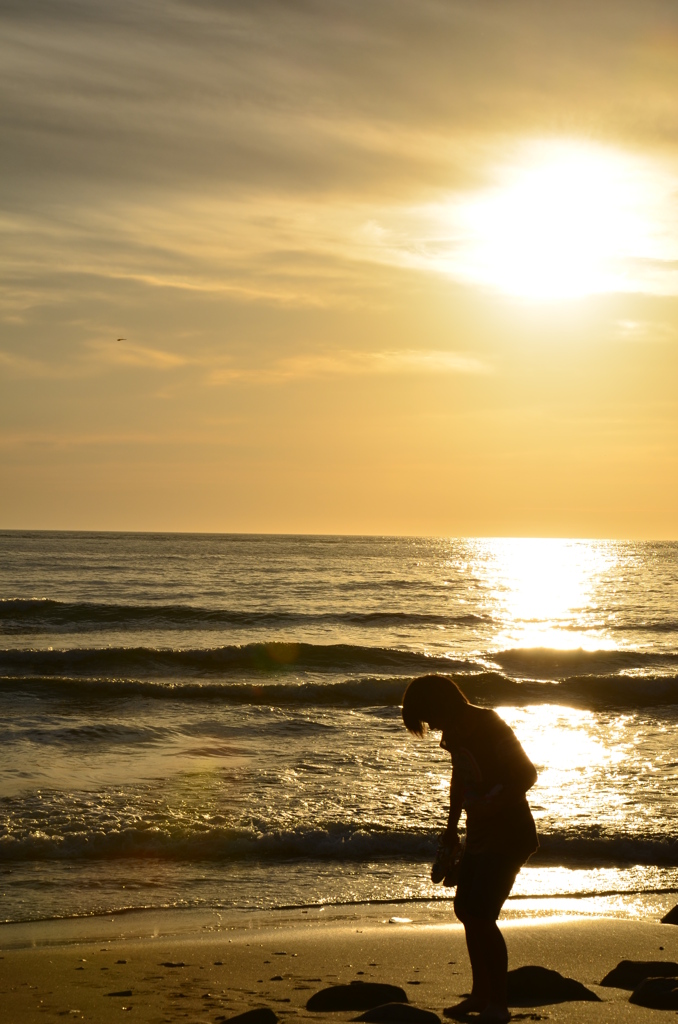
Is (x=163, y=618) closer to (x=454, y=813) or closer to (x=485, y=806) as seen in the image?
(x=454, y=813)

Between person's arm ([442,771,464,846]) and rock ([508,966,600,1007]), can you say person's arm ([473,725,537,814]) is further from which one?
rock ([508,966,600,1007])

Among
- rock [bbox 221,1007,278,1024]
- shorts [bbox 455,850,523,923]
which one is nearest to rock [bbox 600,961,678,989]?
shorts [bbox 455,850,523,923]

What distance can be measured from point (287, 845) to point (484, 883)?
15.5 ft

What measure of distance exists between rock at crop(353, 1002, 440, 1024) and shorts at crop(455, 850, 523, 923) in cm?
48

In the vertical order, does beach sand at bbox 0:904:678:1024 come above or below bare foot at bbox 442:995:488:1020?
below

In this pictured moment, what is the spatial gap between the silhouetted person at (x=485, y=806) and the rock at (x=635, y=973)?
1.09 m

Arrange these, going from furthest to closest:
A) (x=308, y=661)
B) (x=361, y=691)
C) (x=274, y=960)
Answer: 1. (x=308, y=661)
2. (x=361, y=691)
3. (x=274, y=960)

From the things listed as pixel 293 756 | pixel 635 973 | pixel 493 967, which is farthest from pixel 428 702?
pixel 293 756

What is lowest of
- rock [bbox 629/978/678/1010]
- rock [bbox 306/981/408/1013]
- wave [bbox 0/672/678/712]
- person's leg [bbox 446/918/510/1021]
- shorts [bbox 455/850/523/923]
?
wave [bbox 0/672/678/712]

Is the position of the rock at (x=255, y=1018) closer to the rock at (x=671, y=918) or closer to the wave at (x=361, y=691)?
the rock at (x=671, y=918)

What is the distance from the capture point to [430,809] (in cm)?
967

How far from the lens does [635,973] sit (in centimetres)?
509

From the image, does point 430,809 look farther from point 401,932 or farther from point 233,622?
point 233,622

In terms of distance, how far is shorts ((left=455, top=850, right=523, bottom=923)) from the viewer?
423cm
